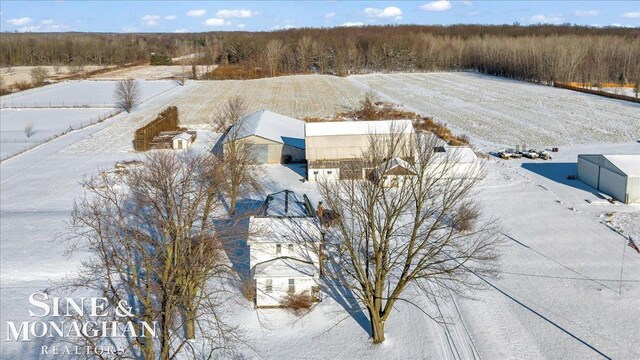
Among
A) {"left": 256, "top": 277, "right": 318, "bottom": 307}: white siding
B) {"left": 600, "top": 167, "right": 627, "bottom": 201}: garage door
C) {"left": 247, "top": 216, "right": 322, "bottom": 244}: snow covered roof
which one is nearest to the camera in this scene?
{"left": 256, "top": 277, "right": 318, "bottom": 307}: white siding

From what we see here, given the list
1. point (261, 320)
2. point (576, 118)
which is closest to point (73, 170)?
point (261, 320)

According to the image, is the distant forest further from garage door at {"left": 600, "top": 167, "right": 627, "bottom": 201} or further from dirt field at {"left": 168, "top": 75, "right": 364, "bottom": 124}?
garage door at {"left": 600, "top": 167, "right": 627, "bottom": 201}

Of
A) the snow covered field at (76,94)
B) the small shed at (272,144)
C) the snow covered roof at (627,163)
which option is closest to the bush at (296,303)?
the small shed at (272,144)

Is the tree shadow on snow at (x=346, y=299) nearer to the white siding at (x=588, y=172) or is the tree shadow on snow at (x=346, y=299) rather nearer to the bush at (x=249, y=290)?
the bush at (x=249, y=290)

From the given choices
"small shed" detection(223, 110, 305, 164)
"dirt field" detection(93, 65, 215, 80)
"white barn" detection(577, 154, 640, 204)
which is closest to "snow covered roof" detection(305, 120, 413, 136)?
"small shed" detection(223, 110, 305, 164)

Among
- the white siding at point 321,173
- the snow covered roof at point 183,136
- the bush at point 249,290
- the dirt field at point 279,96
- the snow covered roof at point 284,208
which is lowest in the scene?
the bush at point 249,290

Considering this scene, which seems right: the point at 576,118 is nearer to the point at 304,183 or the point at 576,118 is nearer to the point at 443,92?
the point at 443,92
